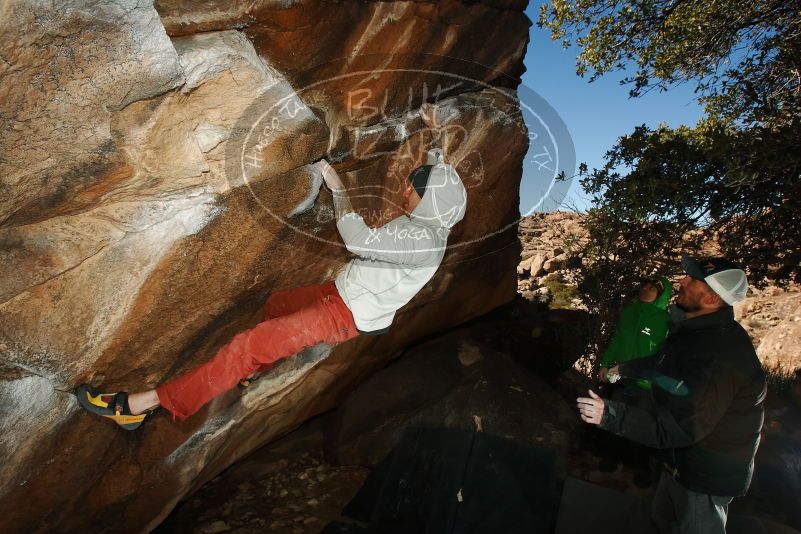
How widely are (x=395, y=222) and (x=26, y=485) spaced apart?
334 cm

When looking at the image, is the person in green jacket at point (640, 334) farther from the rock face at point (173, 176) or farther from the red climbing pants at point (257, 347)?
the red climbing pants at point (257, 347)

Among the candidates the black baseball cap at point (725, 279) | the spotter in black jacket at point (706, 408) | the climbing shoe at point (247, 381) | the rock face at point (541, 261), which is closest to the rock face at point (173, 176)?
the climbing shoe at point (247, 381)

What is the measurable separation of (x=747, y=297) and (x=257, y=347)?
15.2 meters

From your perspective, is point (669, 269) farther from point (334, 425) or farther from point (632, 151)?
point (334, 425)

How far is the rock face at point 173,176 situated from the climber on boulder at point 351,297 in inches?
8.4

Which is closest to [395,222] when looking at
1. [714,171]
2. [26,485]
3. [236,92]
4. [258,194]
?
[258,194]

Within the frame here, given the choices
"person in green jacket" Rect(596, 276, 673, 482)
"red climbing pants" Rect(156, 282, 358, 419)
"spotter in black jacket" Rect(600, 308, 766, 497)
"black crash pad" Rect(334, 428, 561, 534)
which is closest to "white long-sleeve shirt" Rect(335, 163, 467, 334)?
"red climbing pants" Rect(156, 282, 358, 419)

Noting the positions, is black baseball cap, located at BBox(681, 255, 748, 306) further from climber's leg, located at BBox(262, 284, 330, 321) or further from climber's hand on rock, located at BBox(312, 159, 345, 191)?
climber's leg, located at BBox(262, 284, 330, 321)

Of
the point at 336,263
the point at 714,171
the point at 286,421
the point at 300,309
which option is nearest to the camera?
the point at 300,309

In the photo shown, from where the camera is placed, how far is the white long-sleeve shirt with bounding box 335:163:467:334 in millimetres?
3215

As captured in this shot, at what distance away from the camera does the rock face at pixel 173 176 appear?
8.02ft

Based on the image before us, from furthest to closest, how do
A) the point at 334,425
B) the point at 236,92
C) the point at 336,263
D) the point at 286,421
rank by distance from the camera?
the point at 334,425, the point at 286,421, the point at 336,263, the point at 236,92

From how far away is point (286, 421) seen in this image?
5.57 m

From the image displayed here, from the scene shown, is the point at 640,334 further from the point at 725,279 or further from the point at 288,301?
the point at 288,301
